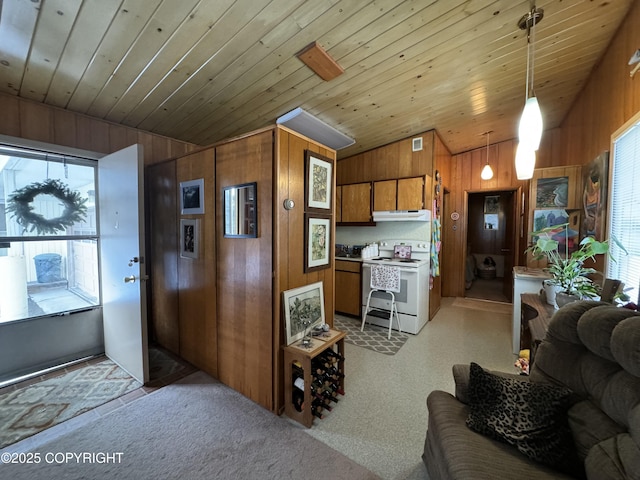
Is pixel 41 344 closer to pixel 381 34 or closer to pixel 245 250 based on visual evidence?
pixel 245 250

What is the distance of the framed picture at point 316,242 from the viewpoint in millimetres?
2102

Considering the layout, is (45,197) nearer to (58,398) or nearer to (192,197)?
(192,197)

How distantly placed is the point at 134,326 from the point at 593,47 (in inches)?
192

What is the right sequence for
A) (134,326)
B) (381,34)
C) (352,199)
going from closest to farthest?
(381,34), (134,326), (352,199)

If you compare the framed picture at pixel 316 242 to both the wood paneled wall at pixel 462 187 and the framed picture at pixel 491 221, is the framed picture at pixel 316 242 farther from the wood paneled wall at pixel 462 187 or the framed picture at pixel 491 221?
the framed picture at pixel 491 221

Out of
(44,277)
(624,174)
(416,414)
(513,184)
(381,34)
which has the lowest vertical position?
(416,414)

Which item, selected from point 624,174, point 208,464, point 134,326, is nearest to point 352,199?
point 624,174

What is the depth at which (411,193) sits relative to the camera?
3.76 m

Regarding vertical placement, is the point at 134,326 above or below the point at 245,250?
below

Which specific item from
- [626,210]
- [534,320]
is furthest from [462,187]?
[534,320]

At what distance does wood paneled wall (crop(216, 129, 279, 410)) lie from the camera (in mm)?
1900

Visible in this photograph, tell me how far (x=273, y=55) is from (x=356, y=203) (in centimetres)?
273

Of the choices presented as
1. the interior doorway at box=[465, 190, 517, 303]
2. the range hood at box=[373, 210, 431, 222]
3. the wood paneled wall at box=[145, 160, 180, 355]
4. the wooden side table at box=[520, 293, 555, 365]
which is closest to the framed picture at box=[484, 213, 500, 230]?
the interior doorway at box=[465, 190, 517, 303]

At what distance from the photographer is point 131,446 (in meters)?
1.65
